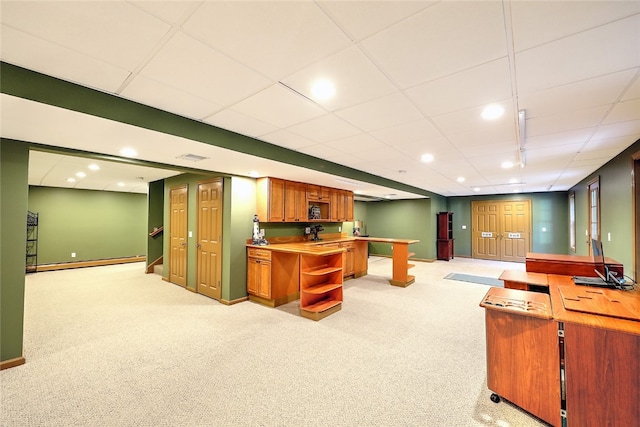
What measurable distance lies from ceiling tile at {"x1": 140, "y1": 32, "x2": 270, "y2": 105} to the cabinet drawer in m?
2.77

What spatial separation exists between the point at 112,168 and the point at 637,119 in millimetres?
7477

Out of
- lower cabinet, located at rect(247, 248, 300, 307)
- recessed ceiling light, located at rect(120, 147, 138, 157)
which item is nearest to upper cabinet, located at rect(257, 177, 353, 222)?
lower cabinet, located at rect(247, 248, 300, 307)

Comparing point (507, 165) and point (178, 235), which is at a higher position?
point (507, 165)

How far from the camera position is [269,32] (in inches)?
57.1

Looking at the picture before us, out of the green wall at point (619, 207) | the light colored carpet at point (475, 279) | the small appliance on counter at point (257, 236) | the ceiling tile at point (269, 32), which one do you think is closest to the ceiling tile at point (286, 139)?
the ceiling tile at point (269, 32)

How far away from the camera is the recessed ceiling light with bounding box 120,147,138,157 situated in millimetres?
3025

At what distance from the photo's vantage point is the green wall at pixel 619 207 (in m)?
3.45

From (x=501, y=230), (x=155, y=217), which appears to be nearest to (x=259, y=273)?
(x=155, y=217)

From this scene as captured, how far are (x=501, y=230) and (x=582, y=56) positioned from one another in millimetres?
9267

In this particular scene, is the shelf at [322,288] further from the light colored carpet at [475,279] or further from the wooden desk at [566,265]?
the light colored carpet at [475,279]

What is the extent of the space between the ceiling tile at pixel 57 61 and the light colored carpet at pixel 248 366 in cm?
241

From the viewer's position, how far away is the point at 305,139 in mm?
3309

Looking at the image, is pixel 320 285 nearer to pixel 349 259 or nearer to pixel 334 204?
pixel 349 259

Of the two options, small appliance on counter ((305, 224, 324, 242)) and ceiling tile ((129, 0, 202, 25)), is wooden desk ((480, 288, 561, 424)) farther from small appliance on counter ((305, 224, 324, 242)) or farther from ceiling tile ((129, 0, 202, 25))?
small appliance on counter ((305, 224, 324, 242))
